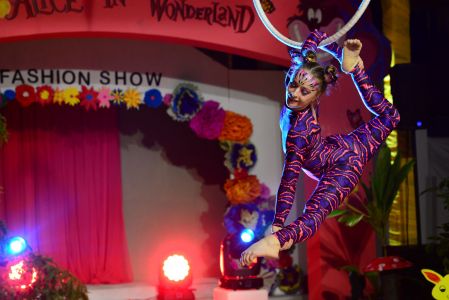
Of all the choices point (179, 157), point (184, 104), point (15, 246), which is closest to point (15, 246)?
point (15, 246)

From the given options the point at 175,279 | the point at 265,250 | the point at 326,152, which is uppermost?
the point at 326,152

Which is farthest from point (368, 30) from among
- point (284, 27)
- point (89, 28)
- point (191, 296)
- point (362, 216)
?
point (191, 296)

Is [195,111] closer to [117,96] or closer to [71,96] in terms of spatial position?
[117,96]

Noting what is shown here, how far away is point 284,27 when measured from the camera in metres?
5.92

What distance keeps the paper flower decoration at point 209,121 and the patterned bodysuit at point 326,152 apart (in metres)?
3.01

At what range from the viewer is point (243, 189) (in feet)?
20.4

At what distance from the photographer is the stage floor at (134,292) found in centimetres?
640

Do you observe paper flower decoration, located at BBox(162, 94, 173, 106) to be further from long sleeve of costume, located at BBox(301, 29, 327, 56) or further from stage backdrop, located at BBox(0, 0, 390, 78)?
long sleeve of costume, located at BBox(301, 29, 327, 56)

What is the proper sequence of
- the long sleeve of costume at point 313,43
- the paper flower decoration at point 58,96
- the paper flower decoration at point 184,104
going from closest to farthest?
the long sleeve of costume at point 313,43
the paper flower decoration at point 58,96
the paper flower decoration at point 184,104

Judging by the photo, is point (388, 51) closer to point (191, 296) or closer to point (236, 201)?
point (236, 201)

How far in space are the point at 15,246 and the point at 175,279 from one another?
152cm

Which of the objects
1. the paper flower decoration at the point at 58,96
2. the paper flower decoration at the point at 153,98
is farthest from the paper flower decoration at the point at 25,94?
the paper flower decoration at the point at 153,98

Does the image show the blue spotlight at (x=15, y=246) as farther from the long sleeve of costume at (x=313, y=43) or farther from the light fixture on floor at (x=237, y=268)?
the long sleeve of costume at (x=313, y=43)

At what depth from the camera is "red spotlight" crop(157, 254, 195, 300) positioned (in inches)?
247
